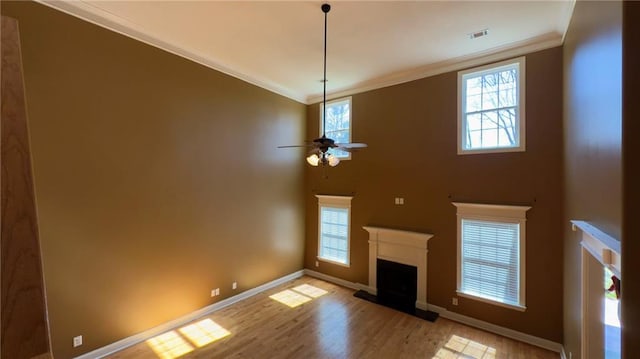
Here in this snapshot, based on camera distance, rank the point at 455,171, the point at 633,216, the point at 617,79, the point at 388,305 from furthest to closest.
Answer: the point at 388,305, the point at 455,171, the point at 617,79, the point at 633,216

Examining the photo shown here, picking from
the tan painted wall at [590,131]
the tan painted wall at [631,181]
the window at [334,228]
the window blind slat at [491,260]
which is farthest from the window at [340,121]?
the tan painted wall at [631,181]

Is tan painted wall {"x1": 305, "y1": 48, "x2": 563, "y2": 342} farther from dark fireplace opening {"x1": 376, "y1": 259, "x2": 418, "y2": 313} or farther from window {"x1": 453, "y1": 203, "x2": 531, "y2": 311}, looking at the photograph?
dark fireplace opening {"x1": 376, "y1": 259, "x2": 418, "y2": 313}

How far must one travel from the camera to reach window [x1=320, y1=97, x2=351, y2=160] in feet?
19.1

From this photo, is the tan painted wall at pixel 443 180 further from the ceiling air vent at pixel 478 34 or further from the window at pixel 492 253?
the ceiling air vent at pixel 478 34

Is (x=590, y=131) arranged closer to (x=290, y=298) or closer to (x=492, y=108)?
(x=492, y=108)

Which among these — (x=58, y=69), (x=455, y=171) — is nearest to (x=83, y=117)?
(x=58, y=69)

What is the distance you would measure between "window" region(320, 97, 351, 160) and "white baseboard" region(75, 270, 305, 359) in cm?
324

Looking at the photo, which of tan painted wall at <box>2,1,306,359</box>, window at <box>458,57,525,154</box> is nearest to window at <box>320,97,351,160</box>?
tan painted wall at <box>2,1,306,359</box>

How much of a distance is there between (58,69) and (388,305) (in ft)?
19.1

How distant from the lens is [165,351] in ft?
11.3

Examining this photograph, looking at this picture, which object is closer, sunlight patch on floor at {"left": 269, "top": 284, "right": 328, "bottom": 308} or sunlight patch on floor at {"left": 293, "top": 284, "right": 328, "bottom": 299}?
sunlight patch on floor at {"left": 269, "top": 284, "right": 328, "bottom": 308}

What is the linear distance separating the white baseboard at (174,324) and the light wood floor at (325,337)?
10cm

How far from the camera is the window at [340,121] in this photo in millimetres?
5832

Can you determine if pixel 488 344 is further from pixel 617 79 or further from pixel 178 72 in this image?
pixel 178 72
